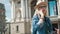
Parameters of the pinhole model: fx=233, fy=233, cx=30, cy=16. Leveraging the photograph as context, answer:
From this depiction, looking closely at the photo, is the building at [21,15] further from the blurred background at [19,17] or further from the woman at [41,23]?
the woman at [41,23]

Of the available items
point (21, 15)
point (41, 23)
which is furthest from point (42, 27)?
point (21, 15)

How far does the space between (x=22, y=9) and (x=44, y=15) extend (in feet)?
67.6

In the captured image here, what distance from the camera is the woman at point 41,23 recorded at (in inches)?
136

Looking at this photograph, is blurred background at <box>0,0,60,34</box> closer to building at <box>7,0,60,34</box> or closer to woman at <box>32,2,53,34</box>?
building at <box>7,0,60,34</box>

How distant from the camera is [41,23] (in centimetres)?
343

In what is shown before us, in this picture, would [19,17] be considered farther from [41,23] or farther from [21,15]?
[41,23]

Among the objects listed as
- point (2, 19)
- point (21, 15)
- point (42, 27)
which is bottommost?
point (2, 19)

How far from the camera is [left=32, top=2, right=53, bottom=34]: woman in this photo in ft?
11.3

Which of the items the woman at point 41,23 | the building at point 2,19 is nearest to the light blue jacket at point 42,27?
the woman at point 41,23

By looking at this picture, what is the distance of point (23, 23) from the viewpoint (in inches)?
926

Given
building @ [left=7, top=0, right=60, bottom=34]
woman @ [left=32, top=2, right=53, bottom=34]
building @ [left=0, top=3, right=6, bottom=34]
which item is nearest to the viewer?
woman @ [left=32, top=2, right=53, bottom=34]

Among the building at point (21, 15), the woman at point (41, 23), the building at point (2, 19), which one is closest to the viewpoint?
the woman at point (41, 23)

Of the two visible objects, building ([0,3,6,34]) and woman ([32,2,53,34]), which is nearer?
woman ([32,2,53,34])

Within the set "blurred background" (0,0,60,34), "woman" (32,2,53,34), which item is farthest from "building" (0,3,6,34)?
"woman" (32,2,53,34)
